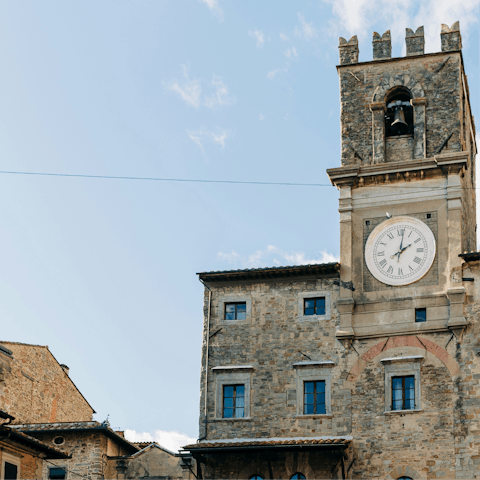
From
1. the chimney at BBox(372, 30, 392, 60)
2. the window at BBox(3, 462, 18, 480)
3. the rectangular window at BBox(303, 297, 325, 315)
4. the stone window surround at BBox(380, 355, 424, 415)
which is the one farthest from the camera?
the chimney at BBox(372, 30, 392, 60)

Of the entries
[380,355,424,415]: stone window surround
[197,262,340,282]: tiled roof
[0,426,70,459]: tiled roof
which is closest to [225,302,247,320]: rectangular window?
[197,262,340,282]: tiled roof

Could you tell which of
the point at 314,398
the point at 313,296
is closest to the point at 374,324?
the point at 313,296

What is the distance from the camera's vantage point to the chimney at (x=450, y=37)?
35.2 meters

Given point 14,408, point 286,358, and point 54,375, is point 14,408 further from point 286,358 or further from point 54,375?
point 286,358

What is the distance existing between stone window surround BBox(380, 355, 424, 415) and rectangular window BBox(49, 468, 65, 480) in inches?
456

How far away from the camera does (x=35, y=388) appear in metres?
37.1

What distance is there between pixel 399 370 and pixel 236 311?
6.32 meters

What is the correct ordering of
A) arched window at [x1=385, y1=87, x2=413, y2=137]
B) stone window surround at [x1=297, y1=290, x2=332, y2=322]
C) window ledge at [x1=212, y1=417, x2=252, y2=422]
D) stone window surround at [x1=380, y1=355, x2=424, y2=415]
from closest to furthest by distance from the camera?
stone window surround at [x1=380, y1=355, x2=424, y2=415] → window ledge at [x1=212, y1=417, x2=252, y2=422] → stone window surround at [x1=297, y1=290, x2=332, y2=322] → arched window at [x1=385, y1=87, x2=413, y2=137]

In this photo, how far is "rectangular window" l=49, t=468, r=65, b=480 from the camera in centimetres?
3343

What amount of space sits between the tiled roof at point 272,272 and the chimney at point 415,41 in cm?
879

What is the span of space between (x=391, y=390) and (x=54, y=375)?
14481 millimetres

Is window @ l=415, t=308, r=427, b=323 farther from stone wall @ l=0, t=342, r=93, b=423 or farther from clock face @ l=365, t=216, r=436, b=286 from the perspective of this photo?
stone wall @ l=0, t=342, r=93, b=423

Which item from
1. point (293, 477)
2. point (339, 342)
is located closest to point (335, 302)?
point (339, 342)

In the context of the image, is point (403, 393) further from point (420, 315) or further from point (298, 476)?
point (298, 476)
